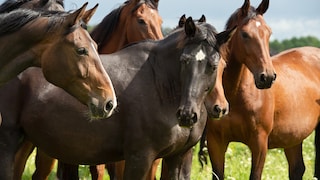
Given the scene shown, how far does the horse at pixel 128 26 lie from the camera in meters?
8.11

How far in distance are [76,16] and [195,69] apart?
1115 mm

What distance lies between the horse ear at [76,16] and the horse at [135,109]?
3.13 ft

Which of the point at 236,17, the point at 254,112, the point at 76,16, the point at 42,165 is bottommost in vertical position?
the point at 42,165

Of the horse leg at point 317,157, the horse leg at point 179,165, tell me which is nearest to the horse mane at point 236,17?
the horse leg at point 179,165

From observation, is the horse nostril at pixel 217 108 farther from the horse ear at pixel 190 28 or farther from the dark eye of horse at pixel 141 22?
the dark eye of horse at pixel 141 22

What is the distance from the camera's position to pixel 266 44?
7.89 meters

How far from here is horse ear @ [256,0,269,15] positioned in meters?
8.17

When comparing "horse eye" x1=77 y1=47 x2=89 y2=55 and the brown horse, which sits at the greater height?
"horse eye" x1=77 y1=47 x2=89 y2=55

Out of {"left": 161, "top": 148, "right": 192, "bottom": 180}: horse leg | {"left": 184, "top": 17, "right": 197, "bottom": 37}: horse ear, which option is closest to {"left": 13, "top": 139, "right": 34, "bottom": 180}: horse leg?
{"left": 161, "top": 148, "right": 192, "bottom": 180}: horse leg

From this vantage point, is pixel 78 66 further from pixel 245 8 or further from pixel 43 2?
pixel 245 8

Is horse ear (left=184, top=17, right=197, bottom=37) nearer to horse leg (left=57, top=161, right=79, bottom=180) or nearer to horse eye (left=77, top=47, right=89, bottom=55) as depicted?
horse eye (left=77, top=47, right=89, bottom=55)

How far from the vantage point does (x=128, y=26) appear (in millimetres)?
8172

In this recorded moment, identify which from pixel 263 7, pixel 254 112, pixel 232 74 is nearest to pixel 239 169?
pixel 254 112

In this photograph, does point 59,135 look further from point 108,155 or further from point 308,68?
point 308,68
